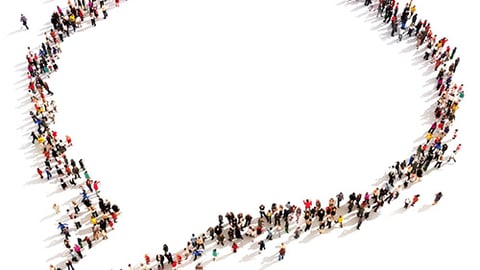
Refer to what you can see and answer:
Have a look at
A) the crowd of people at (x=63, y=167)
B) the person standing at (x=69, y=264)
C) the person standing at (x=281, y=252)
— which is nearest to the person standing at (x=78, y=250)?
the crowd of people at (x=63, y=167)

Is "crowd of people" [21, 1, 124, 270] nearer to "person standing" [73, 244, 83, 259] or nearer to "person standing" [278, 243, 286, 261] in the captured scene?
"person standing" [73, 244, 83, 259]

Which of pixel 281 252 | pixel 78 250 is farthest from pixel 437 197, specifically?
pixel 78 250

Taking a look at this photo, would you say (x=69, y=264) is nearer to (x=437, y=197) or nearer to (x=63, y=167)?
(x=63, y=167)

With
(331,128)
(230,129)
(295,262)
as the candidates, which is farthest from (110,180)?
(331,128)

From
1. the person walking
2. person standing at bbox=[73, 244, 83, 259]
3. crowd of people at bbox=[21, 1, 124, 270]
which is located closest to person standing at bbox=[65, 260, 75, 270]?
crowd of people at bbox=[21, 1, 124, 270]

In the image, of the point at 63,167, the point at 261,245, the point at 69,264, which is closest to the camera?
the point at 69,264

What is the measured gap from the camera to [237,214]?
3078 cm

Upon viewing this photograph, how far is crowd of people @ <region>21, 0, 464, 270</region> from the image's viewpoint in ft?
96.2

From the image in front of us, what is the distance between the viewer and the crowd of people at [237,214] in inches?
1154

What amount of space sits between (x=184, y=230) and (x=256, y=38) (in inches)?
764

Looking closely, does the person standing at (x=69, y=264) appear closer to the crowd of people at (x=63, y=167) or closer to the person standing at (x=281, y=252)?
the crowd of people at (x=63, y=167)

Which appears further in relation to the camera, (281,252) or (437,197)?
(437,197)

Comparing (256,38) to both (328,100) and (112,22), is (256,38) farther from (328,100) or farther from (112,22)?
(112,22)

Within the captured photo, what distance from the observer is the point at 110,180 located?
32969 mm
